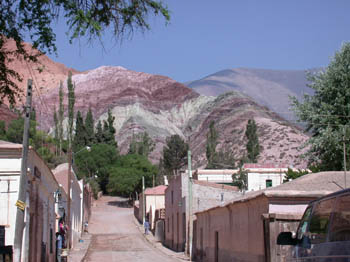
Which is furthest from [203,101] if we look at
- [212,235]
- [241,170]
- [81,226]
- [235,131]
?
Result: [212,235]

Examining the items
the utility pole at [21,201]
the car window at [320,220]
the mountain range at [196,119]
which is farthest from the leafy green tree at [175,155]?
the car window at [320,220]

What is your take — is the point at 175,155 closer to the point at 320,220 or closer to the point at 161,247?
the point at 161,247

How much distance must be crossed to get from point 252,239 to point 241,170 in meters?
42.0

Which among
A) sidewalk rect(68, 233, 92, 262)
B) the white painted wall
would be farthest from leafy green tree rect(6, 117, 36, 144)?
sidewalk rect(68, 233, 92, 262)

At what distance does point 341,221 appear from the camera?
6.63 metres

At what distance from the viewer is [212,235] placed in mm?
28344

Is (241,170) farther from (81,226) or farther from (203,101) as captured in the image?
(203,101)

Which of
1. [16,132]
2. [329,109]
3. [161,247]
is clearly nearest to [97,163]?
[16,132]

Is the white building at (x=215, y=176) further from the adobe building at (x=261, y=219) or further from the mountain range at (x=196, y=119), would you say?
the adobe building at (x=261, y=219)

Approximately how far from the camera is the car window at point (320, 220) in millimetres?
7105

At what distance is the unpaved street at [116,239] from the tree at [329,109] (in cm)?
1080

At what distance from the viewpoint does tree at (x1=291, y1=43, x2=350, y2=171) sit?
96.8 ft

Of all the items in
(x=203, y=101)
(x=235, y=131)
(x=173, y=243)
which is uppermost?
(x=203, y=101)

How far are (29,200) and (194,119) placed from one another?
157 metres
